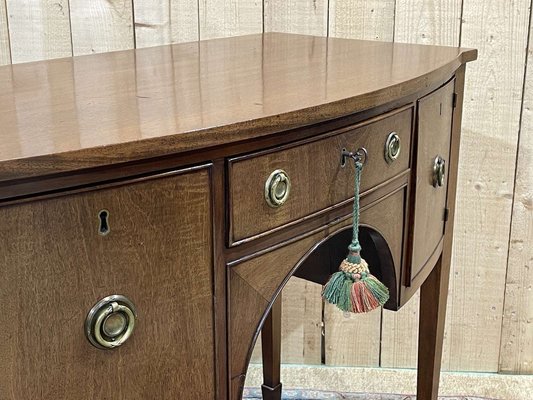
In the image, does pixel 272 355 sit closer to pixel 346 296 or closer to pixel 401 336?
pixel 401 336

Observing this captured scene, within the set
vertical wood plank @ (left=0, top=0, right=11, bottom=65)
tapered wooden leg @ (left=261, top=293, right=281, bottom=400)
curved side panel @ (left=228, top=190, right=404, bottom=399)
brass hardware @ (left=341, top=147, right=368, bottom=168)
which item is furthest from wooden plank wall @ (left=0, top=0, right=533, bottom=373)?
brass hardware @ (left=341, top=147, right=368, bottom=168)

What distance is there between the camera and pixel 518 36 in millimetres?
1614

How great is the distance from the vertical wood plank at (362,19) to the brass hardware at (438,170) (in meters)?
0.48

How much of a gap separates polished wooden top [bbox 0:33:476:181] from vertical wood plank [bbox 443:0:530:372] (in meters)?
0.38

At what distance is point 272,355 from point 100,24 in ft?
2.54

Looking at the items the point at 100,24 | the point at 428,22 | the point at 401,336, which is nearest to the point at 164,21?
the point at 100,24

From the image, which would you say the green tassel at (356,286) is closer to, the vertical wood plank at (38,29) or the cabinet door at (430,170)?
the cabinet door at (430,170)

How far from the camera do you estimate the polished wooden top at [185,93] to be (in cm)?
67

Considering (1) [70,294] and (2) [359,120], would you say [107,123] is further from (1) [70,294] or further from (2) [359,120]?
(2) [359,120]

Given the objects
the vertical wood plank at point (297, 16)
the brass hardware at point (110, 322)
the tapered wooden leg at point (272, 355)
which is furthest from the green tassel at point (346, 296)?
the vertical wood plank at point (297, 16)

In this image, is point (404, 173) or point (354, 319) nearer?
point (404, 173)

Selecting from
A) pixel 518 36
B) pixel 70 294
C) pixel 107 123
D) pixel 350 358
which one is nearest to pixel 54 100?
pixel 107 123

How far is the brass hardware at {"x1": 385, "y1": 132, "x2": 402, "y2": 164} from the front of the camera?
1.04 m

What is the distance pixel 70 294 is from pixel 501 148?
4.00 ft
